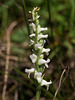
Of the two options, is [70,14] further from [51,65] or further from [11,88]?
[11,88]

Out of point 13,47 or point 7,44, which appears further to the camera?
point 13,47

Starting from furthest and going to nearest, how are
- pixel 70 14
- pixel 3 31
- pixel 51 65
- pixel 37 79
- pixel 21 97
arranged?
1. pixel 3 31
2. pixel 70 14
3. pixel 51 65
4. pixel 21 97
5. pixel 37 79

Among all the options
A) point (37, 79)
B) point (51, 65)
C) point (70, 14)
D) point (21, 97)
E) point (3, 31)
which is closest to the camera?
point (37, 79)

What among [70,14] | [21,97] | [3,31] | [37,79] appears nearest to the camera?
[37,79]

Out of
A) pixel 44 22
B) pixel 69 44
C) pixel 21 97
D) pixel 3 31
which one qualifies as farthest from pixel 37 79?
pixel 3 31

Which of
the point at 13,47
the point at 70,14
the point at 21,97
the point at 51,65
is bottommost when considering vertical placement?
the point at 21,97

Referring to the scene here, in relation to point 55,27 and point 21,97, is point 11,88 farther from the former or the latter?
point 55,27

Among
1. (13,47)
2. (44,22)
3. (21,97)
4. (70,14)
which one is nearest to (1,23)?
(13,47)

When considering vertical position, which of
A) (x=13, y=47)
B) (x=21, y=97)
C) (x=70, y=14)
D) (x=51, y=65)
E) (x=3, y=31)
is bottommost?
(x=21, y=97)

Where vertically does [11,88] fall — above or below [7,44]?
below
